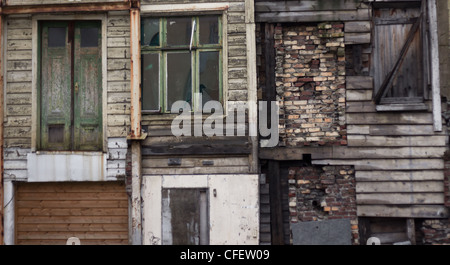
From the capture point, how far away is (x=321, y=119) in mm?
7383

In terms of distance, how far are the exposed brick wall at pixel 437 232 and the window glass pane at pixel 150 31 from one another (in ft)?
18.3

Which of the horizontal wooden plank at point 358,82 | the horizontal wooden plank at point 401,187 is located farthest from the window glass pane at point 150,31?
the horizontal wooden plank at point 401,187

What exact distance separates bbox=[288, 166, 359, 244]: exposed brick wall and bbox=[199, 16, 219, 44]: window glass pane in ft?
8.70

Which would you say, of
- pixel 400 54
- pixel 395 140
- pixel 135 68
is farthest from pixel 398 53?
pixel 135 68

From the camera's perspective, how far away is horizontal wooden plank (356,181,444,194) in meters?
7.09

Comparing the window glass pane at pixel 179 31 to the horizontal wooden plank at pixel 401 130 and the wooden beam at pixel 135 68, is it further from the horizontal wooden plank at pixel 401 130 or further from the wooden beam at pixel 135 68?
the horizontal wooden plank at pixel 401 130

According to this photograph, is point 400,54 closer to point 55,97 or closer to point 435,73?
Result: point 435,73

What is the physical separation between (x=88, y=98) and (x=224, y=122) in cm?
250

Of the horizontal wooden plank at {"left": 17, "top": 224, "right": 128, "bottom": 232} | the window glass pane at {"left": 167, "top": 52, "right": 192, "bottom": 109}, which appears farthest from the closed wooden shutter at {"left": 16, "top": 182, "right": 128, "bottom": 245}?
the window glass pane at {"left": 167, "top": 52, "right": 192, "bottom": 109}

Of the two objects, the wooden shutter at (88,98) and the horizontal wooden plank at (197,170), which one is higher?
the wooden shutter at (88,98)

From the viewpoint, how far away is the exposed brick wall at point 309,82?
7.36 metres

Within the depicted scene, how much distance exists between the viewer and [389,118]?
23.7ft

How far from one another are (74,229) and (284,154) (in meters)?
3.93

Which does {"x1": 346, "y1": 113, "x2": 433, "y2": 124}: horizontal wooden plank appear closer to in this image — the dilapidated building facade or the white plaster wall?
the dilapidated building facade
